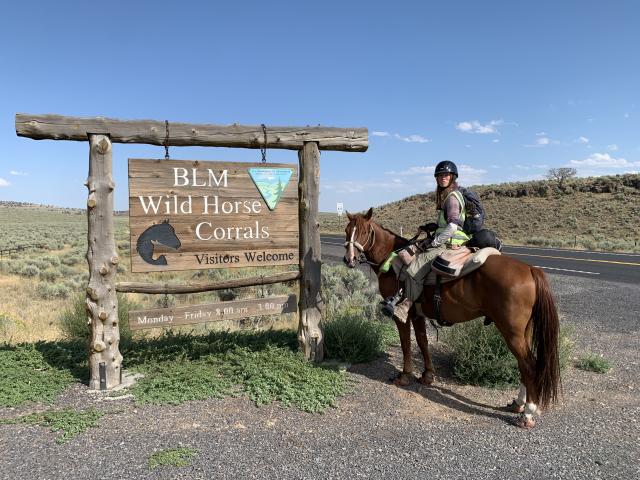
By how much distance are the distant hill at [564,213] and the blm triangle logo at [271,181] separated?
92.9 feet

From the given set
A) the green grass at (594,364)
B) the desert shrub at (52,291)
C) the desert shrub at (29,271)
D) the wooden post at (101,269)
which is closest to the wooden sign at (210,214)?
the wooden post at (101,269)

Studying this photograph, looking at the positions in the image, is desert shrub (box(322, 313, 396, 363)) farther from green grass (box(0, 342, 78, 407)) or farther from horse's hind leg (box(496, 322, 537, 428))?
green grass (box(0, 342, 78, 407))

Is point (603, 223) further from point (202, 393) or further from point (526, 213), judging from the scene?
point (202, 393)

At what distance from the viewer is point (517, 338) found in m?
4.45

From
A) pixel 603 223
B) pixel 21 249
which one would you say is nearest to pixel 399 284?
pixel 21 249

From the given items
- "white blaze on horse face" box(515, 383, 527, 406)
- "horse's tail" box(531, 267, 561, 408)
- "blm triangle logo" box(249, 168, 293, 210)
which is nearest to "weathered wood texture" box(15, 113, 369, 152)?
"blm triangle logo" box(249, 168, 293, 210)

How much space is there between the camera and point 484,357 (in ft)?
18.0

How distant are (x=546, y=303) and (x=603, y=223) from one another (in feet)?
141

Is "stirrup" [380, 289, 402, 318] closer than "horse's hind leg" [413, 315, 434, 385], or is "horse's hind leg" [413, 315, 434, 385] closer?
"stirrup" [380, 289, 402, 318]

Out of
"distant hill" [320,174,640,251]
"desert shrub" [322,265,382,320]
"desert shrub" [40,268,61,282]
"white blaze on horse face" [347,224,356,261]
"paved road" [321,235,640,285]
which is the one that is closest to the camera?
"white blaze on horse face" [347,224,356,261]

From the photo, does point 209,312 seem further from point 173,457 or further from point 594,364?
point 594,364

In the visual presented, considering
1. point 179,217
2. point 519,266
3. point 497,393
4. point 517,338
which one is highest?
point 179,217

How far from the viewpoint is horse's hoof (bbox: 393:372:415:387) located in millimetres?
5336

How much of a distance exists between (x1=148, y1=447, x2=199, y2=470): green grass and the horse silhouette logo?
93.7 inches
